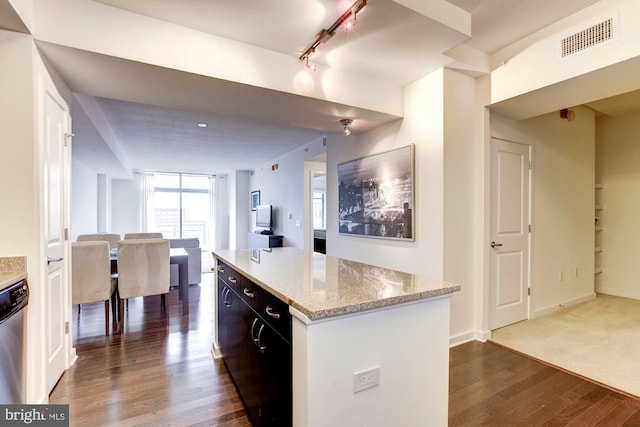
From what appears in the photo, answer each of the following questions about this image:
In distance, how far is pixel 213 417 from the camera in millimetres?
1803

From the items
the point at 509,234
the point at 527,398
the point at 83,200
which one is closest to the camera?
the point at 527,398

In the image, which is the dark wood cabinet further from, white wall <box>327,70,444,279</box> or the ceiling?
white wall <box>327,70,444,279</box>

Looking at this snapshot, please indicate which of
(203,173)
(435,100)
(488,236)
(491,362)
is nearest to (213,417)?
(491,362)

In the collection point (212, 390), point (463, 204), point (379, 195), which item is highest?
point (379, 195)

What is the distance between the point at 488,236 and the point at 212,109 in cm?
289

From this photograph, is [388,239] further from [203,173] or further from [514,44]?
[203,173]

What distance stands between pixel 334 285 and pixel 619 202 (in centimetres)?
516

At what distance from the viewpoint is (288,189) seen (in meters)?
6.07

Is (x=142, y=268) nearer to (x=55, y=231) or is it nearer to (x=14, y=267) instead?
(x=55, y=231)

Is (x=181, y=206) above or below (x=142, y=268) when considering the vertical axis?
above

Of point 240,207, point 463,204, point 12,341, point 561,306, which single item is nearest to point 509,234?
point 463,204

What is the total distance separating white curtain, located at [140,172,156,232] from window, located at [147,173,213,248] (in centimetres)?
4

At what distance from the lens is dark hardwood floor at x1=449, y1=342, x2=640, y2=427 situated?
69.6 inches

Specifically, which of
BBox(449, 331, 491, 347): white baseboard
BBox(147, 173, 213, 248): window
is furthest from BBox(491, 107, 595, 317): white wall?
BBox(147, 173, 213, 248): window
